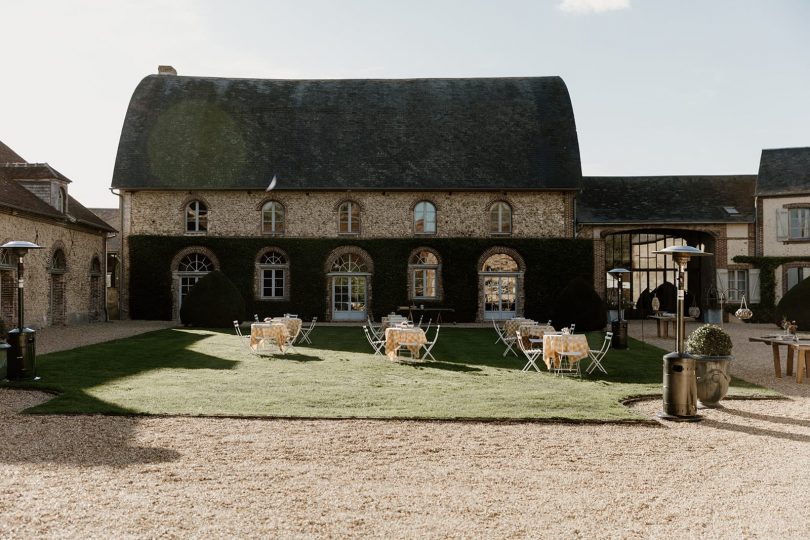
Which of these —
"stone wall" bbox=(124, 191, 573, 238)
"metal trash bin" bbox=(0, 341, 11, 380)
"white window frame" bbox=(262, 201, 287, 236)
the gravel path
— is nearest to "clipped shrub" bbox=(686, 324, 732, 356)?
the gravel path

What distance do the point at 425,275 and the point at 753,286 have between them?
42.4 feet

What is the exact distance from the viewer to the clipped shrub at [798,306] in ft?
70.1

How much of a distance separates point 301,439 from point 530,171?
814 inches

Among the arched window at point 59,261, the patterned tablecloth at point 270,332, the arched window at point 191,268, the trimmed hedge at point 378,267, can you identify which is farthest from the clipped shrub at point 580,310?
the arched window at point 59,261

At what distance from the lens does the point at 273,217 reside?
26.3 m

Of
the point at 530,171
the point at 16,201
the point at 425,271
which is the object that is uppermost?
the point at 530,171

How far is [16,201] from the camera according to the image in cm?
1966

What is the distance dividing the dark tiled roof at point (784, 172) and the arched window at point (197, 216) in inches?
849

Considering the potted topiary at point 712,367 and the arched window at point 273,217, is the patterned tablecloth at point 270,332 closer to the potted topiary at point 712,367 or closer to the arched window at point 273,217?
the potted topiary at point 712,367

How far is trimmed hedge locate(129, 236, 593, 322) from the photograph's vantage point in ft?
84.1

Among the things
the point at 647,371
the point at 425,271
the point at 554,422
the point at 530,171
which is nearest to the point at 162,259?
the point at 425,271

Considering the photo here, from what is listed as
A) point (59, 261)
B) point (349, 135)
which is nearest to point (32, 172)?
point (59, 261)

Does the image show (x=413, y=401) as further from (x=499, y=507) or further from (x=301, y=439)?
(x=499, y=507)

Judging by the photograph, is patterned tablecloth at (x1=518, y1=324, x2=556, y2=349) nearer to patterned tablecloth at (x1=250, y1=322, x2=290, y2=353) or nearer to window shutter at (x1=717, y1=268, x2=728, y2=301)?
patterned tablecloth at (x1=250, y1=322, x2=290, y2=353)
